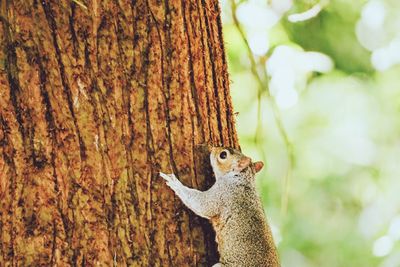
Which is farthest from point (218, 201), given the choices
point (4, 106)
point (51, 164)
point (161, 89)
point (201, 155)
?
point (4, 106)

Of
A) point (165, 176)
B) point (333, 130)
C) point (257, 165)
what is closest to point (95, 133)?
point (165, 176)

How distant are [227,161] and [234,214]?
19 cm

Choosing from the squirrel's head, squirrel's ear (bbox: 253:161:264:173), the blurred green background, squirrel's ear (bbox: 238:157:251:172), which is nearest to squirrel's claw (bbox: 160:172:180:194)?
the squirrel's head

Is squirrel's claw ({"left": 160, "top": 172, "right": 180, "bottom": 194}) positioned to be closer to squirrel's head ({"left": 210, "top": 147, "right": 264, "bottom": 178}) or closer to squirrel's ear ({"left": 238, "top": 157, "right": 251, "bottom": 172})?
squirrel's head ({"left": 210, "top": 147, "right": 264, "bottom": 178})

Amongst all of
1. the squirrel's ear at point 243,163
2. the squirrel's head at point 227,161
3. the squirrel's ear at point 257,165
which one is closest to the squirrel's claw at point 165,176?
the squirrel's head at point 227,161

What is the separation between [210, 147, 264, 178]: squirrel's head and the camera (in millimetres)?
2273

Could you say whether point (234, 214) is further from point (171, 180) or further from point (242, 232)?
point (171, 180)

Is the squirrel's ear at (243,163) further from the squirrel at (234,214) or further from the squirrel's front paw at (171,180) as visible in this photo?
the squirrel's front paw at (171,180)

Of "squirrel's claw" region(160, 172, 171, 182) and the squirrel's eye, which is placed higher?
the squirrel's eye

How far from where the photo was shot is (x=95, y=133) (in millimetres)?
2031

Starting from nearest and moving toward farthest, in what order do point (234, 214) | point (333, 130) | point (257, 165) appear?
point (234, 214)
point (257, 165)
point (333, 130)

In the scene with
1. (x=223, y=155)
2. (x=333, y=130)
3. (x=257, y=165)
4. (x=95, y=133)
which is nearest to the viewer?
(x=95, y=133)

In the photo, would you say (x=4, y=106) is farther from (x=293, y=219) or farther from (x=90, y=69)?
(x=293, y=219)

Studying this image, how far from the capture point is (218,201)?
2393 millimetres
